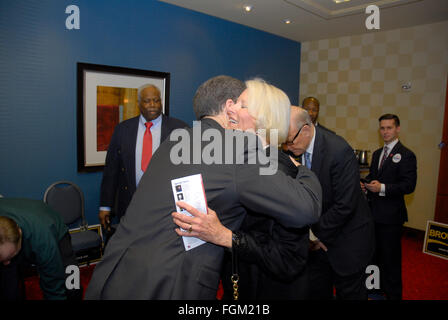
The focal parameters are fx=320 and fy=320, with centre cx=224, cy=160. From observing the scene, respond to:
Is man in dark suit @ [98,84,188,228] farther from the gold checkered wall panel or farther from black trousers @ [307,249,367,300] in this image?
the gold checkered wall panel

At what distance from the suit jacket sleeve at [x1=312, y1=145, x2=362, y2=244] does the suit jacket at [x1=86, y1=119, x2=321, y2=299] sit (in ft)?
2.46

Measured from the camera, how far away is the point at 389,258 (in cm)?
281

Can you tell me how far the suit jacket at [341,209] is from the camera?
5.89 ft

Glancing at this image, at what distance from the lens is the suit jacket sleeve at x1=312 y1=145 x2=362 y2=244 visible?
179 centimetres

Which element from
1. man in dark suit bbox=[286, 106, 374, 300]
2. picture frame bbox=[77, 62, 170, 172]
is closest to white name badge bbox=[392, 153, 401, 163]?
man in dark suit bbox=[286, 106, 374, 300]

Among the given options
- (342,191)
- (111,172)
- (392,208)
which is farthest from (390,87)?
(111,172)

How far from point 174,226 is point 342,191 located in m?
1.11

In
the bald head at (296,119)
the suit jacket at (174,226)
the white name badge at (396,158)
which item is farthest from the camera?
the white name badge at (396,158)

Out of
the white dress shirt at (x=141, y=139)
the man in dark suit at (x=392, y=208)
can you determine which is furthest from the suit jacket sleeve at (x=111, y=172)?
the man in dark suit at (x=392, y=208)

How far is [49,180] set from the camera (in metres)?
3.11

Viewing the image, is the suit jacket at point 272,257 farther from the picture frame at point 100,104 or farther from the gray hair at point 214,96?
the picture frame at point 100,104

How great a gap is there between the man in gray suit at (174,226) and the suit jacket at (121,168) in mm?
1859

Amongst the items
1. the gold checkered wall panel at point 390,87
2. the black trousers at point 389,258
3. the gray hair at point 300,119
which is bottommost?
the black trousers at point 389,258

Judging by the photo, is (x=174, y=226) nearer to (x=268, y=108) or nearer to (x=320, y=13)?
(x=268, y=108)
